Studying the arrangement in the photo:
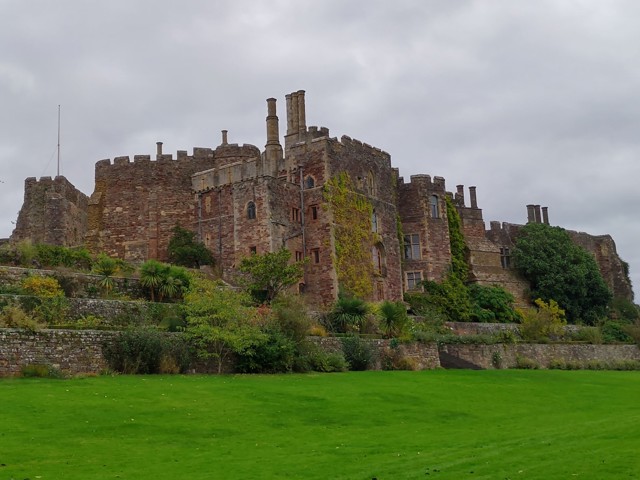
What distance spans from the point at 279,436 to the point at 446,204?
153 feet

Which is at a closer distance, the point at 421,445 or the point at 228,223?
the point at 421,445

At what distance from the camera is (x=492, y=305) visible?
188 feet

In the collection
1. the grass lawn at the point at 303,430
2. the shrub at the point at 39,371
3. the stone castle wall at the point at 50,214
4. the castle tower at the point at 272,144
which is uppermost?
the castle tower at the point at 272,144

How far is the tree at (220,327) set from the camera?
1067 inches

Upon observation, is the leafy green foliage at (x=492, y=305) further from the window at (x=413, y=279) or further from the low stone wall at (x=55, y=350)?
the low stone wall at (x=55, y=350)

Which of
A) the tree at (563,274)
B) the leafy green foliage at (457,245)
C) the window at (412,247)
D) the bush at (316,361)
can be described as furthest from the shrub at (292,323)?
the tree at (563,274)

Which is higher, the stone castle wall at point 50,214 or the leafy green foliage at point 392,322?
the stone castle wall at point 50,214

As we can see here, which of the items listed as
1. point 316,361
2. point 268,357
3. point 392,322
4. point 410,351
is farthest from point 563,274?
point 268,357

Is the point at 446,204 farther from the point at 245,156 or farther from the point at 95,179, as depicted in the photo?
the point at 95,179

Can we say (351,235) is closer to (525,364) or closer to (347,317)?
(347,317)

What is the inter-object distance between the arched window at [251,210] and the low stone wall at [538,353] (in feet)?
47.3

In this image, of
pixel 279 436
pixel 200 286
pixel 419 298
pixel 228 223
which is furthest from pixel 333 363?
pixel 419 298

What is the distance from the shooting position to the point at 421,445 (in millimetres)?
15008

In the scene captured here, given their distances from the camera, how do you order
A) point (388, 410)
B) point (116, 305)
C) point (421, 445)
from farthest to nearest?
point (116, 305) < point (388, 410) < point (421, 445)
